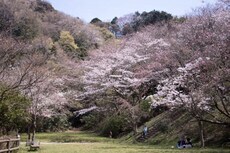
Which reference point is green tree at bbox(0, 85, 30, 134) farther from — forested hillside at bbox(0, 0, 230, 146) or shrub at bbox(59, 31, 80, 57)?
shrub at bbox(59, 31, 80, 57)

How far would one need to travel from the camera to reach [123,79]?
34.4 metres

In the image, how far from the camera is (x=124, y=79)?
33.9 m

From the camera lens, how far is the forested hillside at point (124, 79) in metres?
19.7

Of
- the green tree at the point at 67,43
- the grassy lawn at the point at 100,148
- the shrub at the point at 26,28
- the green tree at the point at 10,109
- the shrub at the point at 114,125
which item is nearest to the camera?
the grassy lawn at the point at 100,148

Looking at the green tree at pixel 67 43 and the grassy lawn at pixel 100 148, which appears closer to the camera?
the grassy lawn at pixel 100 148

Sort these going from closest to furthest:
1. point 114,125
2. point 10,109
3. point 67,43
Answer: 1. point 10,109
2. point 114,125
3. point 67,43

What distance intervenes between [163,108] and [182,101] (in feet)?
48.8

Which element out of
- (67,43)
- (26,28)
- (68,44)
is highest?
(26,28)

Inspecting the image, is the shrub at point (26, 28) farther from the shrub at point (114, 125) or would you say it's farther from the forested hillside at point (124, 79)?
the shrub at point (114, 125)

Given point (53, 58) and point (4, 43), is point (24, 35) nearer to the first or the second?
point (53, 58)

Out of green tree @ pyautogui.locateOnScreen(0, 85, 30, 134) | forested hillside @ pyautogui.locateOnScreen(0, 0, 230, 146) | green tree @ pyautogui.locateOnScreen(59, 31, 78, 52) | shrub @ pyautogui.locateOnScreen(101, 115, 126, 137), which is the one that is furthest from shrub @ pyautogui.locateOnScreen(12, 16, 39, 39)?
green tree @ pyautogui.locateOnScreen(0, 85, 30, 134)

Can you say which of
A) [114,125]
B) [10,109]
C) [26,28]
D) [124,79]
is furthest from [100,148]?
[26,28]

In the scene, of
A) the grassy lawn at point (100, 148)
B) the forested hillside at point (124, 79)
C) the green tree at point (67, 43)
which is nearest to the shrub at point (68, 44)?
the green tree at point (67, 43)

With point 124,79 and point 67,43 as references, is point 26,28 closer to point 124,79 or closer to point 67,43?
point 67,43
